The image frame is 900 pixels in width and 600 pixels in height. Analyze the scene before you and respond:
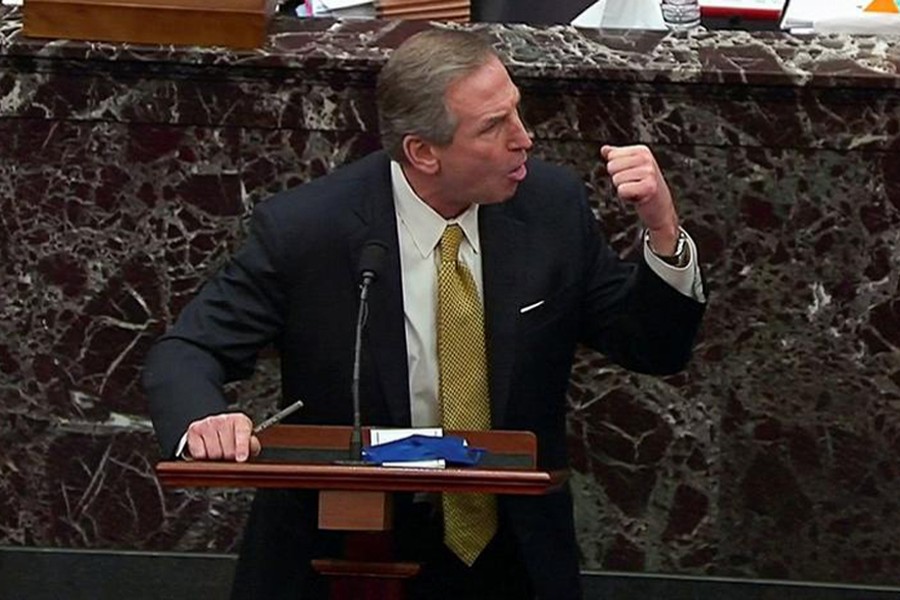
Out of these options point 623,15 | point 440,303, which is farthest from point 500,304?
point 623,15

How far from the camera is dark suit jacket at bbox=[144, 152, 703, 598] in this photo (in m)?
3.05

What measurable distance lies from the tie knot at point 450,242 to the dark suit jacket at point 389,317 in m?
0.04

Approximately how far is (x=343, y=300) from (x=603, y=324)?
0.43 meters

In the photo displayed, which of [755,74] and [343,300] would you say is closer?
[343,300]

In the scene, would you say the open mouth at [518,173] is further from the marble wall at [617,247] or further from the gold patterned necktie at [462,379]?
the marble wall at [617,247]

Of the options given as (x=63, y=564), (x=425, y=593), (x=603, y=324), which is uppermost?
(x=603, y=324)

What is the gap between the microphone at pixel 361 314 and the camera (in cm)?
261

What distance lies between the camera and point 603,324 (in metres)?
3.16

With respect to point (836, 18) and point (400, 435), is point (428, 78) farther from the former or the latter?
point (836, 18)

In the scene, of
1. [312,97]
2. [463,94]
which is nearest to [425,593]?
[463,94]

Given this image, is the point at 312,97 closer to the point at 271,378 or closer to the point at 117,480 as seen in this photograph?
the point at 271,378

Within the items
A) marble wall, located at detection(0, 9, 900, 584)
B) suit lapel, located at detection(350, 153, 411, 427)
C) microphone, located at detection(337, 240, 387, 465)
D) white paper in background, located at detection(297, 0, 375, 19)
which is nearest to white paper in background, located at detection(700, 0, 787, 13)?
marble wall, located at detection(0, 9, 900, 584)

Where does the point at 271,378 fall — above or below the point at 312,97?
below

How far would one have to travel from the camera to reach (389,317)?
309 centimetres
